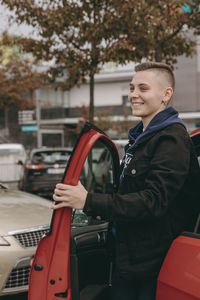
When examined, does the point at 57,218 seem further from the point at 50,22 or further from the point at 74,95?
the point at 74,95

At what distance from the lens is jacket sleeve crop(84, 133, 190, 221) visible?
5.79 feet

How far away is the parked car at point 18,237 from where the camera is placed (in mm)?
3822

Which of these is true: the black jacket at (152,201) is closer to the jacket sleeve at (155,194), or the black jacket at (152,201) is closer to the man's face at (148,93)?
the jacket sleeve at (155,194)

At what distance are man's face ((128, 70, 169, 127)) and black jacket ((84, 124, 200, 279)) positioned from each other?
0.17 m

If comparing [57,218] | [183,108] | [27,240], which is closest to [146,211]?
[57,218]

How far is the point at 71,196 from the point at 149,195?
1.13 ft

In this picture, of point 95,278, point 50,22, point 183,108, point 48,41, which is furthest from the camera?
point 183,108

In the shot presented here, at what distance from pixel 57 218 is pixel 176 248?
0.57 metres

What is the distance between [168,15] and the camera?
27.9 feet

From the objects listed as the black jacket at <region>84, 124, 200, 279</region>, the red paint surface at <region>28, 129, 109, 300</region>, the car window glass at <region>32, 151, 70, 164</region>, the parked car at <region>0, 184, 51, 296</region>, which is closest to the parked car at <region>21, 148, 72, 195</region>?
the car window glass at <region>32, 151, 70, 164</region>

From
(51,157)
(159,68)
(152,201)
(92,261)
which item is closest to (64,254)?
(152,201)

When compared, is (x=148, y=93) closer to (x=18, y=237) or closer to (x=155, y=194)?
(x=155, y=194)

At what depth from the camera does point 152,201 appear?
5.78 ft

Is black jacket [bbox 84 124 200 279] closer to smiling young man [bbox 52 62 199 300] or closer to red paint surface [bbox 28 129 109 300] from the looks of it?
smiling young man [bbox 52 62 199 300]
